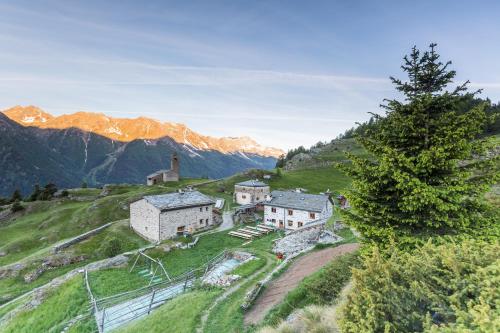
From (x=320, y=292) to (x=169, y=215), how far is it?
40.6 m

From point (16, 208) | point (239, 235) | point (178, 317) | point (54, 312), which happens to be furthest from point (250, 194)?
point (16, 208)

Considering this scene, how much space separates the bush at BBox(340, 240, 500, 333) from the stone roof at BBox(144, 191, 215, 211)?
153 ft

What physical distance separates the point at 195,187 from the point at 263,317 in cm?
8133

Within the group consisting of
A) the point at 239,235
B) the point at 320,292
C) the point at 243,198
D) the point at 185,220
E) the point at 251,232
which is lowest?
the point at 239,235

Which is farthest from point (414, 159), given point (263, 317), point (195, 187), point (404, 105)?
point (195, 187)

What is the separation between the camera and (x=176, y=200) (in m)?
55.6

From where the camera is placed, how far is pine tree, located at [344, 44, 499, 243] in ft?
41.3

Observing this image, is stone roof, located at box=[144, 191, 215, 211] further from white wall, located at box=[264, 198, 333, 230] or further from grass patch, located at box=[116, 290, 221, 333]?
grass patch, located at box=[116, 290, 221, 333]

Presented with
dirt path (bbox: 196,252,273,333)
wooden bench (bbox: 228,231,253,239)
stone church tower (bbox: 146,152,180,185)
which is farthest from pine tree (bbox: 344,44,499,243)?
stone church tower (bbox: 146,152,180,185)

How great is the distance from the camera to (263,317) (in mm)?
17297

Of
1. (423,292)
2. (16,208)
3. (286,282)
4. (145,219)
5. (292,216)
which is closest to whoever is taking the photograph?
(423,292)

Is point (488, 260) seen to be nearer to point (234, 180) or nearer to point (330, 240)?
point (330, 240)

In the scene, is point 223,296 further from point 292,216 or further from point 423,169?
point 292,216

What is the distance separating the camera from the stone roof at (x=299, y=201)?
56.9 metres
